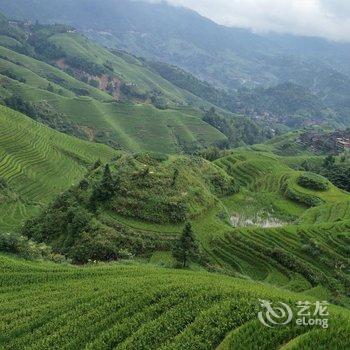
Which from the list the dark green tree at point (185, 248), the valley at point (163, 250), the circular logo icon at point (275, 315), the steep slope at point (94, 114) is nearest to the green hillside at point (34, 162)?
the valley at point (163, 250)

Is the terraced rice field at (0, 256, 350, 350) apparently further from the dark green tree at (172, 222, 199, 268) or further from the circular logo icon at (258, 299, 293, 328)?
the dark green tree at (172, 222, 199, 268)

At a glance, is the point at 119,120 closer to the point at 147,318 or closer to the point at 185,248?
the point at 185,248

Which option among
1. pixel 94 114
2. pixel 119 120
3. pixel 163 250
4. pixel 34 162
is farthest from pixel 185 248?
pixel 119 120

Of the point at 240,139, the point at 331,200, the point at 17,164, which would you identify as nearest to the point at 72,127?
the point at 17,164

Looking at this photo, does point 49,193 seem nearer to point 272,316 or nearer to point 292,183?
point 292,183

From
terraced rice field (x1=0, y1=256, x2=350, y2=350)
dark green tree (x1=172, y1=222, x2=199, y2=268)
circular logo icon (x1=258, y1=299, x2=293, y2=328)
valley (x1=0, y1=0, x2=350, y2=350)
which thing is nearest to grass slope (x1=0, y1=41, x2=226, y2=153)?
valley (x1=0, y1=0, x2=350, y2=350)
